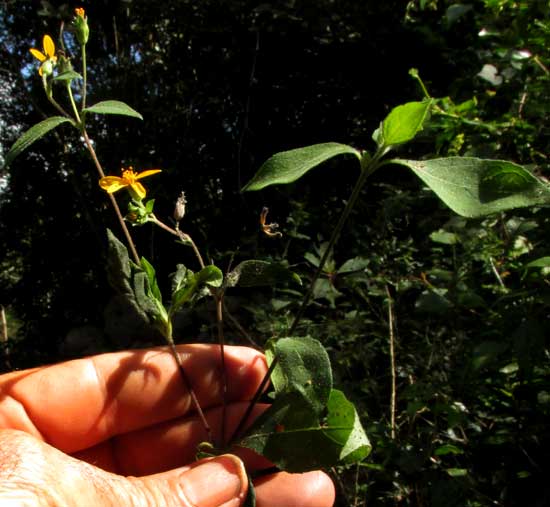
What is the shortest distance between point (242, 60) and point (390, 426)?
2289mm

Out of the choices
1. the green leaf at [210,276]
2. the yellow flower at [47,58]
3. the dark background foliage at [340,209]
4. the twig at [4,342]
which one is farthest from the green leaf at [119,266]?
the twig at [4,342]

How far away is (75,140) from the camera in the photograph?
11.2ft

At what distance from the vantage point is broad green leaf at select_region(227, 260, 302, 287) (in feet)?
2.64

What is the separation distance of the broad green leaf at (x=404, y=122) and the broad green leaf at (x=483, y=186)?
49 mm

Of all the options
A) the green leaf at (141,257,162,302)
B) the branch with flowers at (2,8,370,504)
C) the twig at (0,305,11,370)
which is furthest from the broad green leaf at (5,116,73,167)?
the twig at (0,305,11,370)

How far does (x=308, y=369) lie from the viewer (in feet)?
2.35

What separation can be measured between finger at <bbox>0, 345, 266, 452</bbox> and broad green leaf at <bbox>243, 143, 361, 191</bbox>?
1.79ft

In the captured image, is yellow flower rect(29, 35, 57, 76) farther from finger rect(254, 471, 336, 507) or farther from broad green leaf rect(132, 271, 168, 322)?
finger rect(254, 471, 336, 507)

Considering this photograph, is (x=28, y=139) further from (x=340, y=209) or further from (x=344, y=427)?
(x=340, y=209)

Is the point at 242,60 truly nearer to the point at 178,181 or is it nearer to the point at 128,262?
the point at 178,181

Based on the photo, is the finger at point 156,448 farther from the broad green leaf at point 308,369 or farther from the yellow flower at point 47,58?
the yellow flower at point 47,58

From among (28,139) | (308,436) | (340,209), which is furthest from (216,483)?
(340,209)

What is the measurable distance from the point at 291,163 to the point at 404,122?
0.15 meters

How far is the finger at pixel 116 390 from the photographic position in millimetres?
1114
